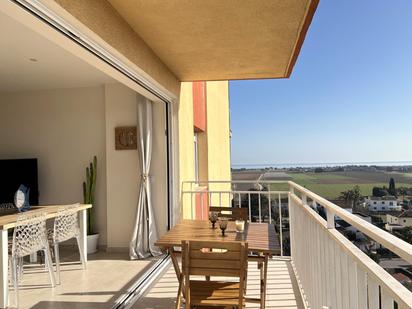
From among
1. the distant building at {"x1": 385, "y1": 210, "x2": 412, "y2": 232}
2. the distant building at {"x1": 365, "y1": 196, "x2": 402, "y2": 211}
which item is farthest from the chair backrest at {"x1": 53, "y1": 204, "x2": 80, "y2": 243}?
the distant building at {"x1": 385, "y1": 210, "x2": 412, "y2": 232}

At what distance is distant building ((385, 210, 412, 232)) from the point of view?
1.51 meters

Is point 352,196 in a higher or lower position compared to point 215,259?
higher

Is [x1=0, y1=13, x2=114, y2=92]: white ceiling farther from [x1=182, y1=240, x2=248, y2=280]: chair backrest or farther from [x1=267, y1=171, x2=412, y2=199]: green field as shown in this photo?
[x1=267, y1=171, x2=412, y2=199]: green field

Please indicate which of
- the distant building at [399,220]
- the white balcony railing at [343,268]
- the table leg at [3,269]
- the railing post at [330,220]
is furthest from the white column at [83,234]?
the distant building at [399,220]

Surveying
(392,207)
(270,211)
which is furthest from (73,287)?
(392,207)

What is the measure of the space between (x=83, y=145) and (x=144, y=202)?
1575 millimetres

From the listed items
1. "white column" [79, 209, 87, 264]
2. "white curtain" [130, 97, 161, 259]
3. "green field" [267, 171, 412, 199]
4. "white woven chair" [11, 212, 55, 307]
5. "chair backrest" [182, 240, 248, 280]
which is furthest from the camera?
"white curtain" [130, 97, 161, 259]

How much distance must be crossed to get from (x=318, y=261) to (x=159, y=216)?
309 cm

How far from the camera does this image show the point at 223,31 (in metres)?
3.19

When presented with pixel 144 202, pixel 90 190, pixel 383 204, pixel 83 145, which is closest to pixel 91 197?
pixel 90 190

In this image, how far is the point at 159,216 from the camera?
16.6 ft

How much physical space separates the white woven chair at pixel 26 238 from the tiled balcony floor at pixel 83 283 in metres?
0.29

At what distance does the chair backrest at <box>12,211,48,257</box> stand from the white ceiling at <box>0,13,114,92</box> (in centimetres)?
177

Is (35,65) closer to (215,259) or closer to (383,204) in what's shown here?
(215,259)
